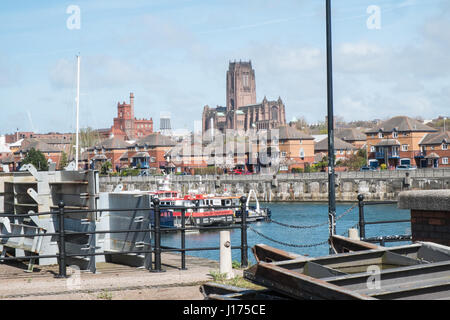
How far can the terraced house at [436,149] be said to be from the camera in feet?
323

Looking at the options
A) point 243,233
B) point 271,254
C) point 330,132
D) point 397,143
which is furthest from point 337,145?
point 271,254

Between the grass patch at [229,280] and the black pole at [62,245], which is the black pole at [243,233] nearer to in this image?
the grass patch at [229,280]

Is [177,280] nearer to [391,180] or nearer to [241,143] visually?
[391,180]

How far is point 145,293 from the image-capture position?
8664 millimetres

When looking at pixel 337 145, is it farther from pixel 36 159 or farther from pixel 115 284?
pixel 115 284

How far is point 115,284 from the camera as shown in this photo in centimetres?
941

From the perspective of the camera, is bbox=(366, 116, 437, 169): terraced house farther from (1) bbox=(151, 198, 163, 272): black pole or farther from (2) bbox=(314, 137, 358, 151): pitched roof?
(1) bbox=(151, 198, 163, 272): black pole

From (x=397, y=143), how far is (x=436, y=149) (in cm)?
619

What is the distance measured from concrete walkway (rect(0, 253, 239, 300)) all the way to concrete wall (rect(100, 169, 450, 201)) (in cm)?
5870

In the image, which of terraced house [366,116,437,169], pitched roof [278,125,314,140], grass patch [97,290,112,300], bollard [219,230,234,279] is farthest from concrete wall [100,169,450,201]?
grass patch [97,290,112,300]

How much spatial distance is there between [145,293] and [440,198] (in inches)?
163

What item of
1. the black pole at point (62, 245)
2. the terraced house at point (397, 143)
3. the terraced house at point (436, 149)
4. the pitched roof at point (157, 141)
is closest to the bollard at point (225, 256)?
the black pole at point (62, 245)
